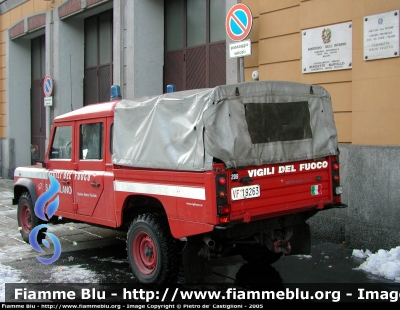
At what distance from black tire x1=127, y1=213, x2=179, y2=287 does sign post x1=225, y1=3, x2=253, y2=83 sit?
12.9 ft

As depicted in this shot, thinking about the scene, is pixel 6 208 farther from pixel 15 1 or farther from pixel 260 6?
pixel 15 1

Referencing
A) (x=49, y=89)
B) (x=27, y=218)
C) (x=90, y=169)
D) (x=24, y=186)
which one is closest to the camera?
(x=90, y=169)

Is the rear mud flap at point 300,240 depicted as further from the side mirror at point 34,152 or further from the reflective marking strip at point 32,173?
the side mirror at point 34,152

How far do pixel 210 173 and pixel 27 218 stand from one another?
4.70m

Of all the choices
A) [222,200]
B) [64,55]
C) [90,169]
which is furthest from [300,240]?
[64,55]

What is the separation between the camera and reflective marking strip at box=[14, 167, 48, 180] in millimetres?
7340

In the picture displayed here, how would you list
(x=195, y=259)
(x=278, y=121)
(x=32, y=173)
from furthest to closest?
1. (x=32, y=173)
2. (x=278, y=121)
3. (x=195, y=259)

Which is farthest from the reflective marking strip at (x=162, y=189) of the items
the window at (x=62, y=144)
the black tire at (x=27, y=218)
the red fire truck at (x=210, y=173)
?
the black tire at (x=27, y=218)

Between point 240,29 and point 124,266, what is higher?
point 240,29

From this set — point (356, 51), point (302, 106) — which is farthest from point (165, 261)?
point (356, 51)

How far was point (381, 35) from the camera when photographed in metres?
7.03

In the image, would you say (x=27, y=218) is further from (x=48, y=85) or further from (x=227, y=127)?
(x=48, y=85)

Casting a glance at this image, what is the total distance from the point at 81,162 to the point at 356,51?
4.58 meters

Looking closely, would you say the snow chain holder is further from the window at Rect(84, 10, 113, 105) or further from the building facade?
the window at Rect(84, 10, 113, 105)
